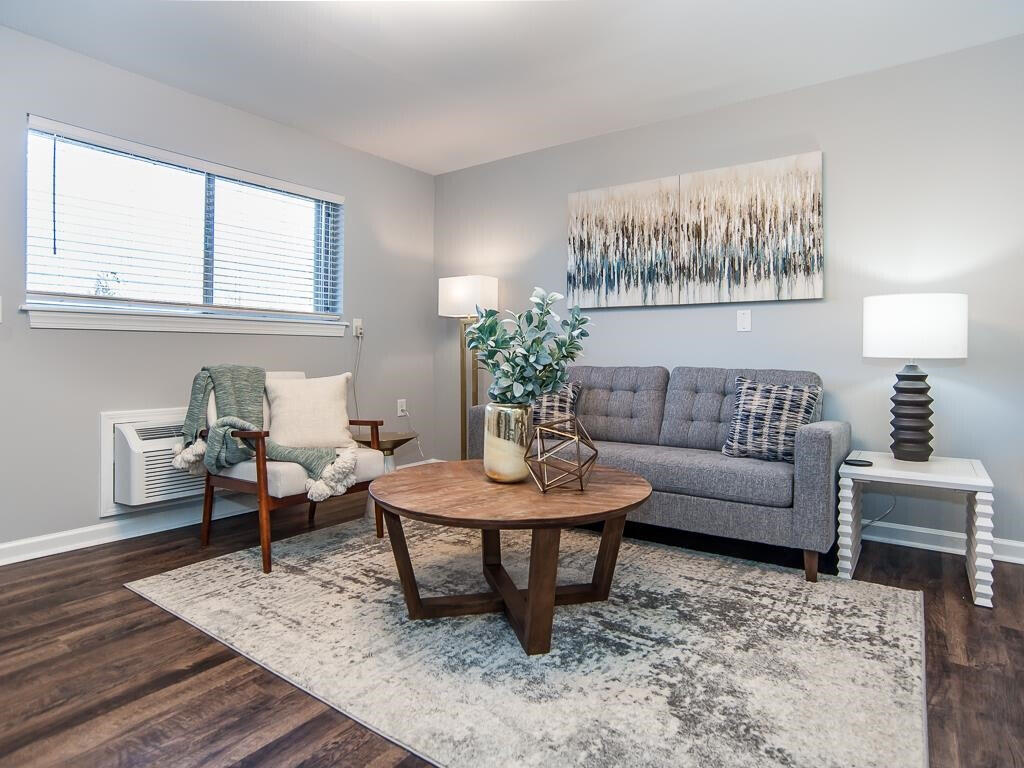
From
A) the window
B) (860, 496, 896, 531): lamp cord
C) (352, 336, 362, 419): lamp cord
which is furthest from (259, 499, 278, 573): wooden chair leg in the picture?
(860, 496, 896, 531): lamp cord

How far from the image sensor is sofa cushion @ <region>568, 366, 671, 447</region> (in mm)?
3375

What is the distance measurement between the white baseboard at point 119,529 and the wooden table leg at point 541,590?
7.46 ft

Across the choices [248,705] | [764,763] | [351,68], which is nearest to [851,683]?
[764,763]

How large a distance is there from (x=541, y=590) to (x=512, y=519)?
0.28 metres

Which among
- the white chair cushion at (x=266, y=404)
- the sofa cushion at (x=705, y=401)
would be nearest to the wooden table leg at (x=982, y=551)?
the sofa cushion at (x=705, y=401)

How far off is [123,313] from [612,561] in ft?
8.55

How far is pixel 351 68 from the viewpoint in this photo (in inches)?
117

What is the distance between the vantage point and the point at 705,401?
3.24 meters

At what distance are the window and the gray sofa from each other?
5.08ft

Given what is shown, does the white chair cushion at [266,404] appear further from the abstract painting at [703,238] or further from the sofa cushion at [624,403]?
the abstract painting at [703,238]

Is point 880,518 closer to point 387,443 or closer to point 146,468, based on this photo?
point 387,443

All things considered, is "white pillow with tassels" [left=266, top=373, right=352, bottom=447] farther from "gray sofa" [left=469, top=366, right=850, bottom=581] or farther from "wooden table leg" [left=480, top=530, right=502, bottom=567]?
"wooden table leg" [left=480, top=530, right=502, bottom=567]

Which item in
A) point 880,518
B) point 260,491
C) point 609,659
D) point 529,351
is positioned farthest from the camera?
point 880,518

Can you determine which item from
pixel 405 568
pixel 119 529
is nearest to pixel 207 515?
pixel 119 529
